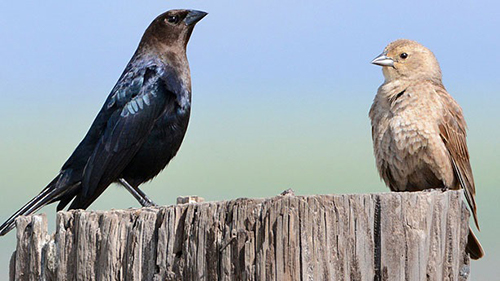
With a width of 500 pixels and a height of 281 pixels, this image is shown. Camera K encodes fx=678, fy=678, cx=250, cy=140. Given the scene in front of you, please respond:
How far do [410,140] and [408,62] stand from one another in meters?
0.80

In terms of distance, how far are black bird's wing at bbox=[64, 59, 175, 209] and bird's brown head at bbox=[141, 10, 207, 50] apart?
0.33 m

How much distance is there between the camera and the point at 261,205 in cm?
253

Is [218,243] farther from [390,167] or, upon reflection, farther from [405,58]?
[405,58]

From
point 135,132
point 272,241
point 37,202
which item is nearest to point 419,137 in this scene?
point 135,132

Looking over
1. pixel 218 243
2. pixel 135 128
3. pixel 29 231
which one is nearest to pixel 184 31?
pixel 135 128

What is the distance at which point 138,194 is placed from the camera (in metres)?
4.99

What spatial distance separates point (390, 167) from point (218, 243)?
256cm

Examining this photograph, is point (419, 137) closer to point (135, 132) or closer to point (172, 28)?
point (135, 132)

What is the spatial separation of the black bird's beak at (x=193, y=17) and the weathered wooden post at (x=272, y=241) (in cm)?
307

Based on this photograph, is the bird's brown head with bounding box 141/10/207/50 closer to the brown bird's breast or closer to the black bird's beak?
the black bird's beak

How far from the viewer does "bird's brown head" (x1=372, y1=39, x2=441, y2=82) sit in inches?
203

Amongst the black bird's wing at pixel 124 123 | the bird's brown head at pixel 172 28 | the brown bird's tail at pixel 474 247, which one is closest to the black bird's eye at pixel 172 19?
the bird's brown head at pixel 172 28

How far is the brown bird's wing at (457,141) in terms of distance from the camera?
472 cm

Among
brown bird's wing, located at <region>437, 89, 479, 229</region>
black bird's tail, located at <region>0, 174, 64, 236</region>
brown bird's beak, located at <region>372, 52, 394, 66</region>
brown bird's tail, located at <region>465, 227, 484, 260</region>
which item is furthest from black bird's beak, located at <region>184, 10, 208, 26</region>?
brown bird's tail, located at <region>465, 227, 484, 260</region>
